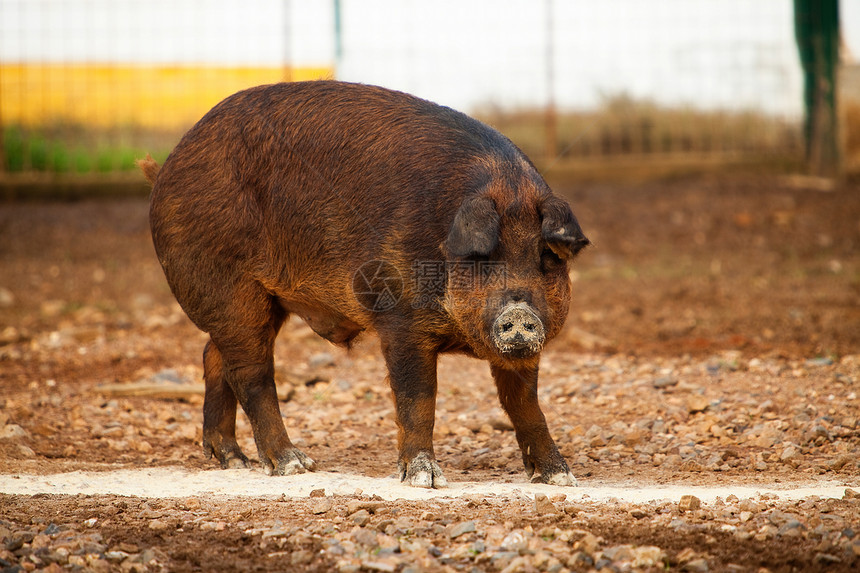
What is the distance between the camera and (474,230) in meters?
4.88

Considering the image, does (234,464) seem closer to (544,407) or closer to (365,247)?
(365,247)

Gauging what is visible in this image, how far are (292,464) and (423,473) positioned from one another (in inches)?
37.0

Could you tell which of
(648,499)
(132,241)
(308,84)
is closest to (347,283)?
(308,84)

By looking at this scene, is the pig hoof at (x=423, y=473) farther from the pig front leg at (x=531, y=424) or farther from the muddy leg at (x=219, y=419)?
the muddy leg at (x=219, y=419)

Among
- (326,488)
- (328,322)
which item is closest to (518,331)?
(326,488)

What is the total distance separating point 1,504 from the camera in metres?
4.75

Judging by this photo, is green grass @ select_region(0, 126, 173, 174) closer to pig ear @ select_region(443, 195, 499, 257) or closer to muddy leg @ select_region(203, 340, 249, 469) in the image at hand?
muddy leg @ select_region(203, 340, 249, 469)

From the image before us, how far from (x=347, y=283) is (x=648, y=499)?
201 centimetres

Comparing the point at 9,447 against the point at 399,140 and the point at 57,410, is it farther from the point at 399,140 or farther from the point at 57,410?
the point at 399,140

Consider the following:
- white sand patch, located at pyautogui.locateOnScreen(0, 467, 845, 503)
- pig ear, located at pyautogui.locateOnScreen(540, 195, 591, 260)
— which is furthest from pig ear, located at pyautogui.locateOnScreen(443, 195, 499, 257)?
white sand patch, located at pyautogui.locateOnScreen(0, 467, 845, 503)

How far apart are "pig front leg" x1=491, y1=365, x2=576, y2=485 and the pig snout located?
1.96ft

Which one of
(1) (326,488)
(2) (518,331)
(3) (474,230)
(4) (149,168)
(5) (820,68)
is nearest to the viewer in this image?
(2) (518,331)

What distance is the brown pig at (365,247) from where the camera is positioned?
5023mm

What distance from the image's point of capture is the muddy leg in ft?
19.9
